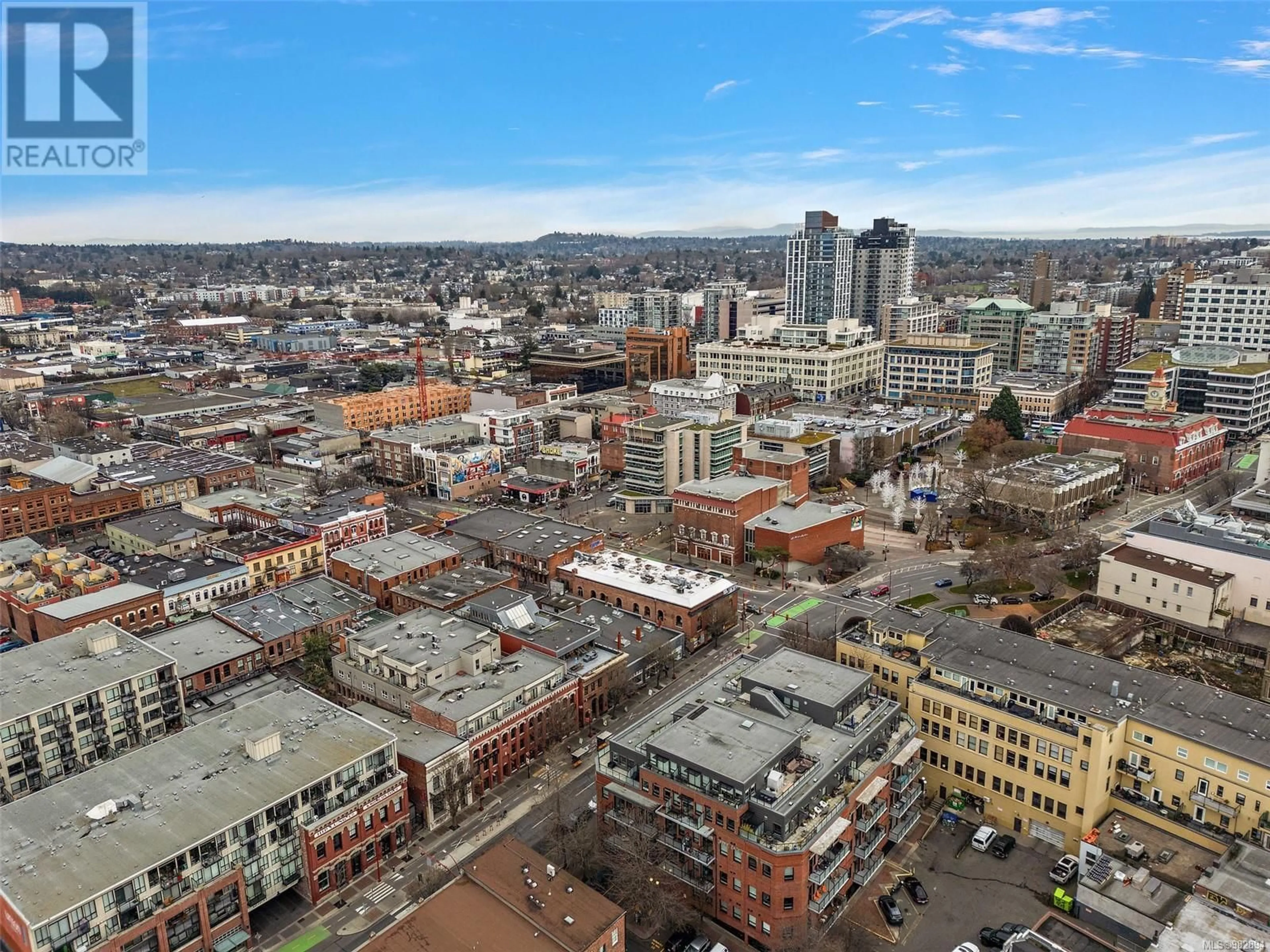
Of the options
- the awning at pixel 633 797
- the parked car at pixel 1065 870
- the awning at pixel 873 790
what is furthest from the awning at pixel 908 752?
the awning at pixel 633 797

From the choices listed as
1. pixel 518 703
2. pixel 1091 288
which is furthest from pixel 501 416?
pixel 1091 288

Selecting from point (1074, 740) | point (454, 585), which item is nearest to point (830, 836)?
point (1074, 740)

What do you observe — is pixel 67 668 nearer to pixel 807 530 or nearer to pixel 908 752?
pixel 908 752

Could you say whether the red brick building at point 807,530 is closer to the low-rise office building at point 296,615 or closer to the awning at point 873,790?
the low-rise office building at point 296,615

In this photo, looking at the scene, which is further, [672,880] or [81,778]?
[81,778]

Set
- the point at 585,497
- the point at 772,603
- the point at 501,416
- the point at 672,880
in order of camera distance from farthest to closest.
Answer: the point at 501,416 → the point at 585,497 → the point at 772,603 → the point at 672,880

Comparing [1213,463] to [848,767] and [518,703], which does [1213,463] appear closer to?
[848,767]
